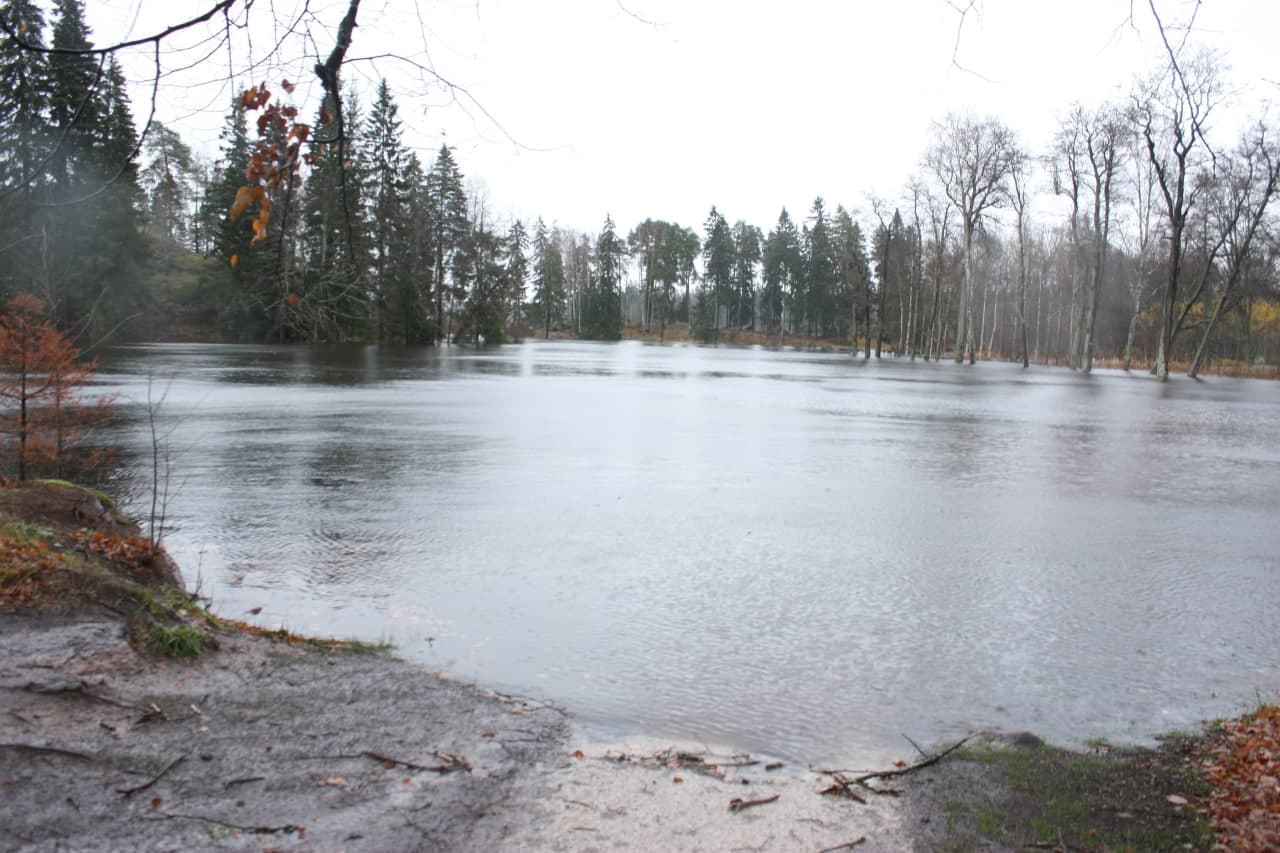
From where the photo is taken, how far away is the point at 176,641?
4.60 m

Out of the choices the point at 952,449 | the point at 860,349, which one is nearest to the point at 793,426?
the point at 952,449

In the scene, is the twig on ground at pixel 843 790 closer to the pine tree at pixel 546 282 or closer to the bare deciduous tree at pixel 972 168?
the bare deciduous tree at pixel 972 168

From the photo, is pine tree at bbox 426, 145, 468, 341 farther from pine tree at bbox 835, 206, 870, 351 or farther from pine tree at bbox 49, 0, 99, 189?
pine tree at bbox 49, 0, 99, 189

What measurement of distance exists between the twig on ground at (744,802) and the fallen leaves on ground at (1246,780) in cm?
168

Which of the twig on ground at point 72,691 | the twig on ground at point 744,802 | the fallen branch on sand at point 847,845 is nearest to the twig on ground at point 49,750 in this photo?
the twig on ground at point 72,691

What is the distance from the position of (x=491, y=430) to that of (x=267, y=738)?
13103 millimetres

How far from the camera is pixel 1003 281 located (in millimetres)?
98562

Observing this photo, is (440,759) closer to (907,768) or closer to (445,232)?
(907,768)

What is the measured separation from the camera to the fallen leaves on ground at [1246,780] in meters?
3.18

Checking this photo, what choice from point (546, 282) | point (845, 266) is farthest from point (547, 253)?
point (845, 266)

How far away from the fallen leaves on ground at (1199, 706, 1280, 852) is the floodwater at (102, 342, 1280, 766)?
18.7 inches

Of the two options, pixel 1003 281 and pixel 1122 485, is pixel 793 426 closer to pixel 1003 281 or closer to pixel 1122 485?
pixel 1122 485

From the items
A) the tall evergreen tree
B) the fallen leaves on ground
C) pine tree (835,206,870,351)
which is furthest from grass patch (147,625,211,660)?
pine tree (835,206,870,351)

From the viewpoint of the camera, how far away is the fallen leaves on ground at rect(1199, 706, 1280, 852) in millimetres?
3184
